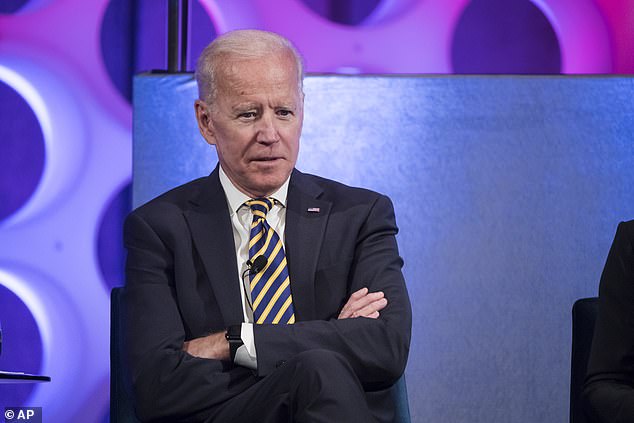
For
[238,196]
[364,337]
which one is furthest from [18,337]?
[364,337]

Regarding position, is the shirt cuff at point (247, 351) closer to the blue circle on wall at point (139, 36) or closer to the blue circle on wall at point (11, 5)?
the blue circle on wall at point (139, 36)

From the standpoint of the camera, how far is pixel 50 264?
12.7 feet

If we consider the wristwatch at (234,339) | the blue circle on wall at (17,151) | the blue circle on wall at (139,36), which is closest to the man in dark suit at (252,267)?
the wristwatch at (234,339)

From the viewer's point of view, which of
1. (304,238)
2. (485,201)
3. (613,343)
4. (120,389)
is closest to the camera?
(613,343)

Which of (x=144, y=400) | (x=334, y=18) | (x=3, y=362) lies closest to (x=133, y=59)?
(x=334, y=18)

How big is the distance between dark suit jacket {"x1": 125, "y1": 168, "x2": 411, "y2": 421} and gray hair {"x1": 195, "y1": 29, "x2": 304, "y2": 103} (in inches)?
10.3

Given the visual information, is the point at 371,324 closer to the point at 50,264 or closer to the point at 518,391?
the point at 518,391

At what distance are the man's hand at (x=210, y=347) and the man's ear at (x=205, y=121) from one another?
57 cm

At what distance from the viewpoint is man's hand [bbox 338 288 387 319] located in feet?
8.31

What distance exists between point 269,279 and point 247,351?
0.25 metres

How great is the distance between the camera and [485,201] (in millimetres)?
3244

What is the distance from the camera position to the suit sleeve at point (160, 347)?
2400 millimetres

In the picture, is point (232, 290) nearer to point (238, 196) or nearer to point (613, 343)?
point (238, 196)

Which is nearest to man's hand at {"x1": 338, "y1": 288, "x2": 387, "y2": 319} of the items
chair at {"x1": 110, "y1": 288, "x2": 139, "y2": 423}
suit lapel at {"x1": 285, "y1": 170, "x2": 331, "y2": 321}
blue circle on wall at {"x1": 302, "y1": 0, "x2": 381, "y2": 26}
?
suit lapel at {"x1": 285, "y1": 170, "x2": 331, "y2": 321}
